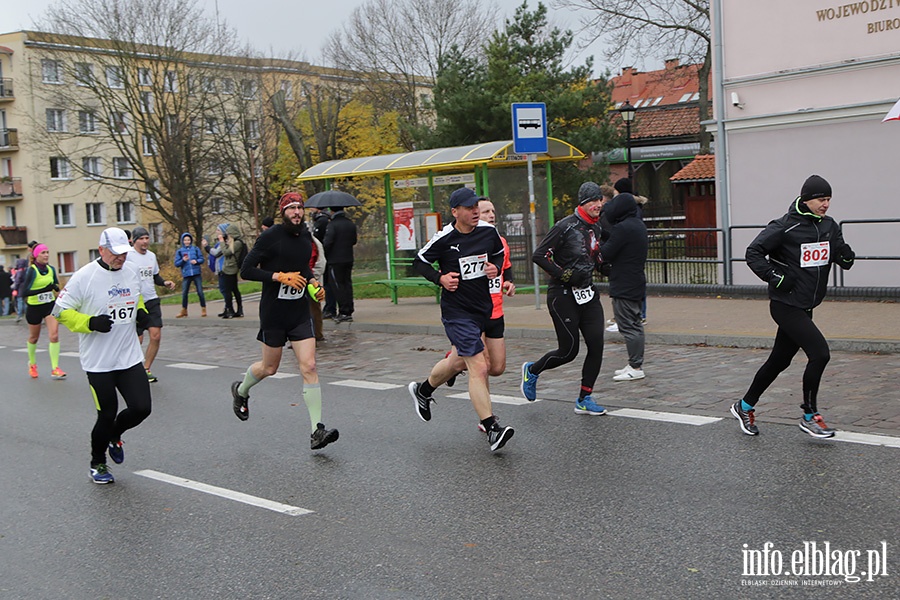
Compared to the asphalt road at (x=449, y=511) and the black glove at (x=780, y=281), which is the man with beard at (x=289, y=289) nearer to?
the asphalt road at (x=449, y=511)

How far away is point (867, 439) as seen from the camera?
277 inches

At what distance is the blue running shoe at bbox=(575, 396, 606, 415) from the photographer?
337 inches

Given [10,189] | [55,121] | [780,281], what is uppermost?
[55,121]

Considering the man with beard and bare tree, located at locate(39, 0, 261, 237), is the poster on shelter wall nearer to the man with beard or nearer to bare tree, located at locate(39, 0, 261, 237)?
the man with beard

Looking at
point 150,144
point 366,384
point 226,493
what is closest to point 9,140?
point 150,144

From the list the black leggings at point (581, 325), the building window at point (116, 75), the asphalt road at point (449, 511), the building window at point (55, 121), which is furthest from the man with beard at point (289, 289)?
the building window at point (55, 121)

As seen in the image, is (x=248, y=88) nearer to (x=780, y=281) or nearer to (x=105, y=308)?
(x=105, y=308)

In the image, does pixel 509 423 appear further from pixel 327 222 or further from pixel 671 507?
pixel 327 222

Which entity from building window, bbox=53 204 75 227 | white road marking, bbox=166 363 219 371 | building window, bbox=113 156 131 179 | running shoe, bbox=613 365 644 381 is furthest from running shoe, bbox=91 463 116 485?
building window, bbox=53 204 75 227

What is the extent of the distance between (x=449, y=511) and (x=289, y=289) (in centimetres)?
272

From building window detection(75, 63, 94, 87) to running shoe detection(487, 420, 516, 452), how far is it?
42.1 metres

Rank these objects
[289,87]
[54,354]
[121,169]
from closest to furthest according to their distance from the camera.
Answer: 1. [54,354]
2. [121,169]
3. [289,87]

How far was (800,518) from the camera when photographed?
17.6 feet

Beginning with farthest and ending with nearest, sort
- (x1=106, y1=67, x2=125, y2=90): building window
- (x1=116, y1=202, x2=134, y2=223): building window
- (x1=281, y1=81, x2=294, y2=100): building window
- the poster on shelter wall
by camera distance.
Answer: (x1=116, y1=202, x2=134, y2=223): building window → (x1=281, y1=81, x2=294, y2=100): building window → (x1=106, y1=67, x2=125, y2=90): building window → the poster on shelter wall
